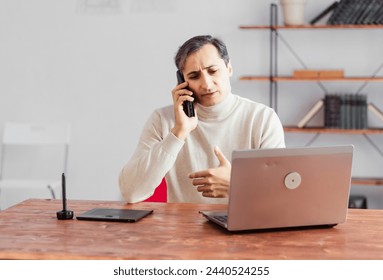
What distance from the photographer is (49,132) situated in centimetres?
432

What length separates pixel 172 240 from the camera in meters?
1.52

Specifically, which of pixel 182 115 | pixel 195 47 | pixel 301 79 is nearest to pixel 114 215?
pixel 182 115

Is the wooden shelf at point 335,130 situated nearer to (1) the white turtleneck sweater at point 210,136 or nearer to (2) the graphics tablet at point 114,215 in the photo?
(1) the white turtleneck sweater at point 210,136

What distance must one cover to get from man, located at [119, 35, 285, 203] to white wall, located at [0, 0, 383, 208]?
1953mm

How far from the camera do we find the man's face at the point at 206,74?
7.43ft

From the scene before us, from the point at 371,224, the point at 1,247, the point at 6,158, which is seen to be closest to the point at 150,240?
the point at 1,247

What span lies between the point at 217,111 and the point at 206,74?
17cm

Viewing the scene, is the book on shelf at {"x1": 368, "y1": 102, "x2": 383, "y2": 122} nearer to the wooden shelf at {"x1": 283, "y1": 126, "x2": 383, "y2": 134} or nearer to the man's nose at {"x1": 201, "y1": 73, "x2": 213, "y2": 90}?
the wooden shelf at {"x1": 283, "y1": 126, "x2": 383, "y2": 134}

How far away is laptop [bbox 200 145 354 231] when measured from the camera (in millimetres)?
1530

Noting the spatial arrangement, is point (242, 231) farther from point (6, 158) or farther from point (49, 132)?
point (6, 158)

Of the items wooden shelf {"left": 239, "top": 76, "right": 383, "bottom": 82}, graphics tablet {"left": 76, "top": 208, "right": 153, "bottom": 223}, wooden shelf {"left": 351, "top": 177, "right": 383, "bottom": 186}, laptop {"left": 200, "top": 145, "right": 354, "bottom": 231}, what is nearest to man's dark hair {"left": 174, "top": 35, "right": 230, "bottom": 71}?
graphics tablet {"left": 76, "top": 208, "right": 153, "bottom": 223}

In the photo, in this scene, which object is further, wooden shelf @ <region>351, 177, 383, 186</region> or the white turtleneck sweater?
wooden shelf @ <region>351, 177, 383, 186</region>

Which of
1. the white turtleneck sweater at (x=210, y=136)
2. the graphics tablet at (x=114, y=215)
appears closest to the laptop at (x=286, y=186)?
the graphics tablet at (x=114, y=215)
